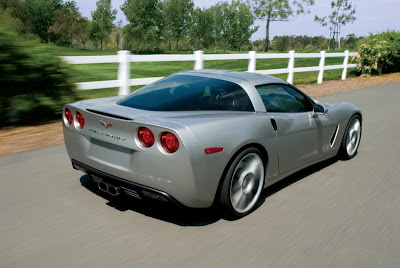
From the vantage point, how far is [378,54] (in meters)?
22.3

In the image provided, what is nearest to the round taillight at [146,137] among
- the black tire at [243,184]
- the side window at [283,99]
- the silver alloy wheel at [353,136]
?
the black tire at [243,184]

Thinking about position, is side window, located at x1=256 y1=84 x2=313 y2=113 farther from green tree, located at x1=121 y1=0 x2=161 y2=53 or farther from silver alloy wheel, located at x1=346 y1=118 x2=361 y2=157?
green tree, located at x1=121 y1=0 x2=161 y2=53

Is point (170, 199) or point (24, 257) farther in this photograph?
point (170, 199)

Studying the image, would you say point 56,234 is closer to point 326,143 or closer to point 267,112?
point 267,112

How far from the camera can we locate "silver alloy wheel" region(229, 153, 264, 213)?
3835 millimetres

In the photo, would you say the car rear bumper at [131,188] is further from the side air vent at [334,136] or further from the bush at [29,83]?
the bush at [29,83]

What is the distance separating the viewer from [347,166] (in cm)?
577

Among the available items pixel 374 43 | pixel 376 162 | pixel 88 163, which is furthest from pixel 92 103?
pixel 374 43

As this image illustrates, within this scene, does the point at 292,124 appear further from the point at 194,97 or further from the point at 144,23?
the point at 144,23

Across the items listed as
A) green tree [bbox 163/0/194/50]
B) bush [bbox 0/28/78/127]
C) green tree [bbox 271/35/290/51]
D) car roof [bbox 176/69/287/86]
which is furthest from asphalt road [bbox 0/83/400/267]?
green tree [bbox 271/35/290/51]

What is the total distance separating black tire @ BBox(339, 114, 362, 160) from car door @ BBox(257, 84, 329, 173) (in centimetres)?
79

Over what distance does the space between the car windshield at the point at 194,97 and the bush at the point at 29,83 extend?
381 centimetres

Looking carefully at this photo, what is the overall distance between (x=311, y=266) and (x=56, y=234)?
203 centimetres

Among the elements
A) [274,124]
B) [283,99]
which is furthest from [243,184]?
[283,99]
